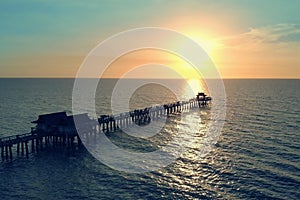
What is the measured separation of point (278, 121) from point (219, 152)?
35020mm

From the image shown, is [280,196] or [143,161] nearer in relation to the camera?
[280,196]

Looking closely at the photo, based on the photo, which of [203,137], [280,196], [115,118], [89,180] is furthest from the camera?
[115,118]

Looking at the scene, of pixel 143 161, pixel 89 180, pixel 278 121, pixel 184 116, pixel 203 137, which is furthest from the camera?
pixel 184 116

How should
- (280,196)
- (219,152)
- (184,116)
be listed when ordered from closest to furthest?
(280,196) < (219,152) < (184,116)

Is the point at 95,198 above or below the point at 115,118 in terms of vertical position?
below

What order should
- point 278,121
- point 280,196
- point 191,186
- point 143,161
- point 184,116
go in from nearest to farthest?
point 280,196 → point 191,186 → point 143,161 → point 278,121 → point 184,116

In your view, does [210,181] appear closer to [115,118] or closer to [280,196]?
[280,196]

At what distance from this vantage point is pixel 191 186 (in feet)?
108

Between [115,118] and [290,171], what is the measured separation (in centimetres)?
3566

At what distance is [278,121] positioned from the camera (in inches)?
2891

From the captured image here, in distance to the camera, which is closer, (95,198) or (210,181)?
(95,198)

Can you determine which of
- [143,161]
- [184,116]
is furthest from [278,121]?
[143,161]

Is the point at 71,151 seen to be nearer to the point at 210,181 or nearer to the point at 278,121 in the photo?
the point at 210,181

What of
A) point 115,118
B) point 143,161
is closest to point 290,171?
point 143,161
